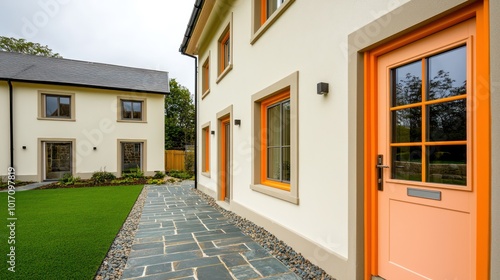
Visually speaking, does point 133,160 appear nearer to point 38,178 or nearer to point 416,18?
point 38,178

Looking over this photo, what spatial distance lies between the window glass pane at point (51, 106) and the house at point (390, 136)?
511 inches

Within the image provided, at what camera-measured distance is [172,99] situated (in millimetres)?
26797

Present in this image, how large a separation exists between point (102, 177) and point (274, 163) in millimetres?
10549

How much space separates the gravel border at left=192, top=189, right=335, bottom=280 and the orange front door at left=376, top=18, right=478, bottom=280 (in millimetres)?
747

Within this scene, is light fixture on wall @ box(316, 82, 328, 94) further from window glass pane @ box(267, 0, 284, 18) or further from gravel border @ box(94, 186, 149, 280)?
gravel border @ box(94, 186, 149, 280)

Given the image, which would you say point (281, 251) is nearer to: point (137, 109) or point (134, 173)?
point (134, 173)

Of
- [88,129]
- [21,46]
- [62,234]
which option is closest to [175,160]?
[88,129]

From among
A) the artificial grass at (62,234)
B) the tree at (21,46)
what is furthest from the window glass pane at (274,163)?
the tree at (21,46)

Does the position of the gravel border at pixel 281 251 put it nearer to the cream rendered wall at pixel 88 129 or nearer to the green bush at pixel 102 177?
the green bush at pixel 102 177

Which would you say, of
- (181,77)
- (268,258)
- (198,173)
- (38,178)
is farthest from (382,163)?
(181,77)

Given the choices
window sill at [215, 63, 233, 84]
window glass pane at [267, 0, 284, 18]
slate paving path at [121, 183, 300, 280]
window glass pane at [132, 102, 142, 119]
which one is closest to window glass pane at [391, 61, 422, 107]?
slate paving path at [121, 183, 300, 280]

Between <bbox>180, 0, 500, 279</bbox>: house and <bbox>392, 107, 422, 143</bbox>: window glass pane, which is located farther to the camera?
<bbox>392, 107, 422, 143</bbox>: window glass pane

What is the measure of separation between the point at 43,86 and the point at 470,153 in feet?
51.5

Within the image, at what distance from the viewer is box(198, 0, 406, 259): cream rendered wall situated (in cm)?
269
